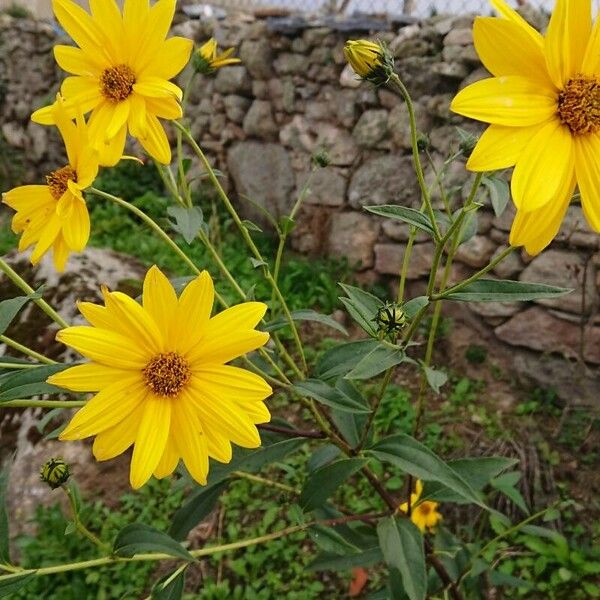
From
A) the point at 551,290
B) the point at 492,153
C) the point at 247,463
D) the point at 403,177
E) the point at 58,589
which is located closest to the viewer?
the point at 492,153

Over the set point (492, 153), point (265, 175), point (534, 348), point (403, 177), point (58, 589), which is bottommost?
point (58, 589)

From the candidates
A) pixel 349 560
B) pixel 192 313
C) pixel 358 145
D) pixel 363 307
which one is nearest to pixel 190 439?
pixel 192 313

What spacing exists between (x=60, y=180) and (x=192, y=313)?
26 cm

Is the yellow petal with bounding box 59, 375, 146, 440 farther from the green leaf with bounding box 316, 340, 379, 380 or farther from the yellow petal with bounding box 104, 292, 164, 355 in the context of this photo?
the green leaf with bounding box 316, 340, 379, 380

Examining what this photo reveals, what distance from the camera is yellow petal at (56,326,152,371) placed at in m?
0.60

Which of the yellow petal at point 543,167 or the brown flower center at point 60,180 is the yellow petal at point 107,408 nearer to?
the brown flower center at point 60,180

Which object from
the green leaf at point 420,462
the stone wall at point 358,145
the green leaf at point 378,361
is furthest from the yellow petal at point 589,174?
the stone wall at point 358,145

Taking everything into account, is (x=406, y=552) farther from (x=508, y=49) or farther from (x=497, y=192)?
(x=508, y=49)

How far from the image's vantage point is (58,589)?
1597 millimetres

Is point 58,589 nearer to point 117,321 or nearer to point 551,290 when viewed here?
point 117,321

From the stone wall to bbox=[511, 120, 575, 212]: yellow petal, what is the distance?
58.9 inches

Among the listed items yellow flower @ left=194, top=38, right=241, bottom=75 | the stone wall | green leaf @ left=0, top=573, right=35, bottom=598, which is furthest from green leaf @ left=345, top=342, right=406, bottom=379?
the stone wall

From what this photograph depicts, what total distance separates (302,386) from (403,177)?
1819 mm

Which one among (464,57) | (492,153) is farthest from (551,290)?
(464,57)
